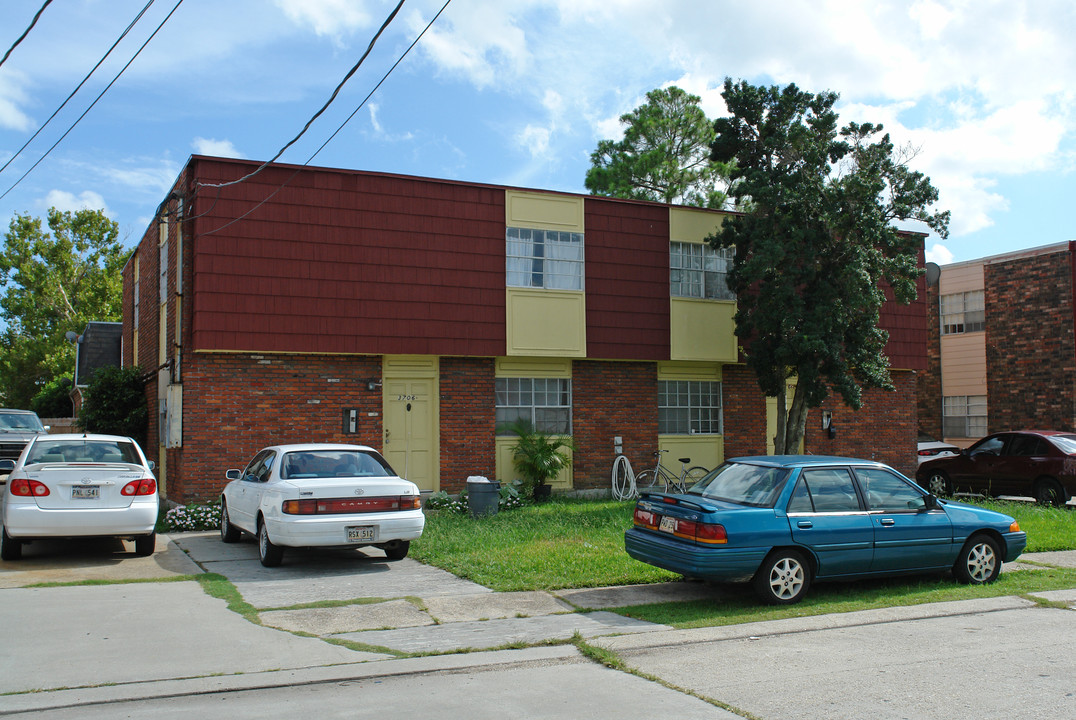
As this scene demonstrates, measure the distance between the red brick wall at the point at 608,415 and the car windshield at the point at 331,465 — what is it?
753 centimetres

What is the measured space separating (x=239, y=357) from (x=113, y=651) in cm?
929

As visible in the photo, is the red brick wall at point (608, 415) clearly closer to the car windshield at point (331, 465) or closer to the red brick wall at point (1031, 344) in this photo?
the car windshield at point (331, 465)

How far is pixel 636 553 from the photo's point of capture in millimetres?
9039

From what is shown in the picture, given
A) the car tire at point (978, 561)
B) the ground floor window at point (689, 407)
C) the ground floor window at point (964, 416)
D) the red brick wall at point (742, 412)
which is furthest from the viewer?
the ground floor window at point (964, 416)

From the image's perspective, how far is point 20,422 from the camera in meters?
22.8

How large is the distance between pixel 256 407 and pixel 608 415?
7147mm

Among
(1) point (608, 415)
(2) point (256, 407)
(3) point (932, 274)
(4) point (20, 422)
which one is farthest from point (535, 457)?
(4) point (20, 422)

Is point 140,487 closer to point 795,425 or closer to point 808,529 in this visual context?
point 808,529

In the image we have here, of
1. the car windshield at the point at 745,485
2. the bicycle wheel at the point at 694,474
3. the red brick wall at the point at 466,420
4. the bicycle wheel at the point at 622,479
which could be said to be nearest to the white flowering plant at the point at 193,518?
the red brick wall at the point at 466,420

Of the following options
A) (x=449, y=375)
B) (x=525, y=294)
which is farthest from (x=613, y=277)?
(x=449, y=375)

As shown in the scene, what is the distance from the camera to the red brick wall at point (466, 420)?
667 inches

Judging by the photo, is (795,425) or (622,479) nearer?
(795,425)

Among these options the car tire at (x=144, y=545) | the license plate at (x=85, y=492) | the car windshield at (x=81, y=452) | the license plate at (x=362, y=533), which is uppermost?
the car windshield at (x=81, y=452)

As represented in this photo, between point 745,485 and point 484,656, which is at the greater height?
point 745,485
